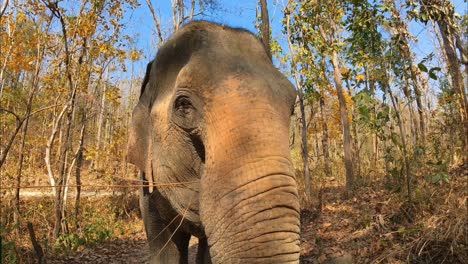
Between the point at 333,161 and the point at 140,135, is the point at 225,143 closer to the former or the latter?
the point at 140,135

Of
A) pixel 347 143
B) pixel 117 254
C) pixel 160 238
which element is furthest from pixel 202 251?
pixel 347 143

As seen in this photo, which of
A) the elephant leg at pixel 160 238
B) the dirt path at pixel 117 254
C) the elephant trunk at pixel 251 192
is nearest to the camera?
the elephant trunk at pixel 251 192

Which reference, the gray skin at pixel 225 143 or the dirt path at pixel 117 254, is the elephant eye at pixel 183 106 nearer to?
the gray skin at pixel 225 143

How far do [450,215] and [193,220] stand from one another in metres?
3.08

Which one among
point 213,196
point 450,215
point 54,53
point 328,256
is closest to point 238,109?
point 213,196

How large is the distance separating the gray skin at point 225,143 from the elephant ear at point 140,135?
0.01 metres

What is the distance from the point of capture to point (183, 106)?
278cm

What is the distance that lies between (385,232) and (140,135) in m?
3.75

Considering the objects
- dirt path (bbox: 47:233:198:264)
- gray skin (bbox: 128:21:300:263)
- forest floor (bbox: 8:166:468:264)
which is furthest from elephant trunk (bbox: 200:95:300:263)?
dirt path (bbox: 47:233:198:264)

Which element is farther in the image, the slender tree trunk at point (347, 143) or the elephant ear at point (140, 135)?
the slender tree trunk at point (347, 143)

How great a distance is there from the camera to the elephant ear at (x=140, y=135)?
3.49m

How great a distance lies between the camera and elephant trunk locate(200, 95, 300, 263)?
209 centimetres

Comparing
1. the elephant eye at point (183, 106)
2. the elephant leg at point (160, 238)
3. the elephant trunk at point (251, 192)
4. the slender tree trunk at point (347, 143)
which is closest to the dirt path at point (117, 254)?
the elephant leg at point (160, 238)

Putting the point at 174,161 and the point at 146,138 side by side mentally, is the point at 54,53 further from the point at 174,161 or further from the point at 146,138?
the point at 174,161
